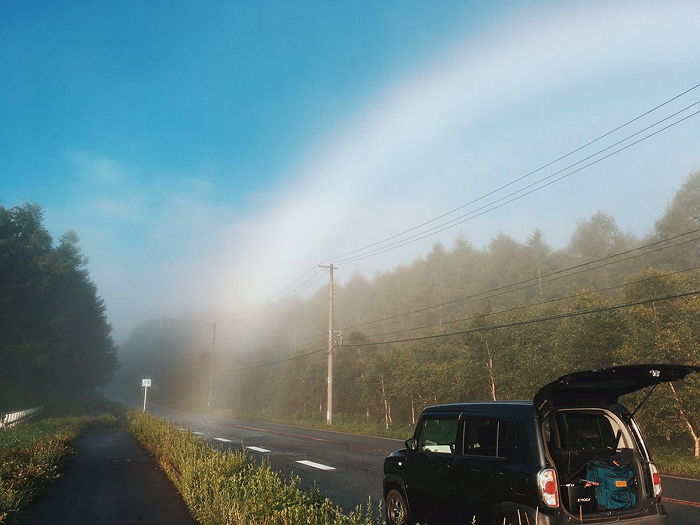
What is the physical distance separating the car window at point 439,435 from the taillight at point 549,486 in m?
1.50

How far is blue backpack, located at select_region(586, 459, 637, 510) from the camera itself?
4695 mm

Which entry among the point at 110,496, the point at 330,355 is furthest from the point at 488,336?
the point at 110,496

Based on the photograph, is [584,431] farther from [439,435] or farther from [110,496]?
[110,496]

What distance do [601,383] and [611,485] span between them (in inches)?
40.0

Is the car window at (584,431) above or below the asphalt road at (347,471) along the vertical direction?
above

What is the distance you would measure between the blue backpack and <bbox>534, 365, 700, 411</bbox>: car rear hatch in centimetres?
65

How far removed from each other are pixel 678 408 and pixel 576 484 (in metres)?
14.6

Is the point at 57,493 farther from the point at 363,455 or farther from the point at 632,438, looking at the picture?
the point at 632,438

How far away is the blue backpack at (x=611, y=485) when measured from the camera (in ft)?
15.4

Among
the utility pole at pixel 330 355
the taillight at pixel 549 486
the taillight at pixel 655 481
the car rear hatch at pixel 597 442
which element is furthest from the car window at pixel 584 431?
the utility pole at pixel 330 355

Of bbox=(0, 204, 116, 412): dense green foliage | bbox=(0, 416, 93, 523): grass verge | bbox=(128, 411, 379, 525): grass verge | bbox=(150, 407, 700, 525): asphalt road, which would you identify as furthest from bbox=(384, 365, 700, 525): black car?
bbox=(0, 204, 116, 412): dense green foliage

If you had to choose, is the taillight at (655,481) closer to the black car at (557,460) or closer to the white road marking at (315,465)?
the black car at (557,460)

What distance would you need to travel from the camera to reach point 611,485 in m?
4.77

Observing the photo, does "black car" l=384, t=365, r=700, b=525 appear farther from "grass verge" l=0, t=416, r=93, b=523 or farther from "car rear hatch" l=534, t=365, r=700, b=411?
"grass verge" l=0, t=416, r=93, b=523
